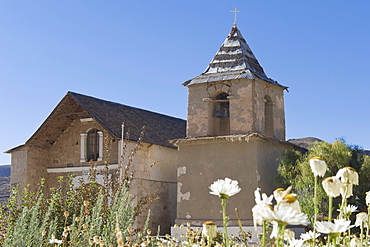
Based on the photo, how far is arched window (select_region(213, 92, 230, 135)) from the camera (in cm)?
1594

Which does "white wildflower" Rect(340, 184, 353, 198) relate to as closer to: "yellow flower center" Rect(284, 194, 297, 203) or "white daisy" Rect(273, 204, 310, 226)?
"yellow flower center" Rect(284, 194, 297, 203)

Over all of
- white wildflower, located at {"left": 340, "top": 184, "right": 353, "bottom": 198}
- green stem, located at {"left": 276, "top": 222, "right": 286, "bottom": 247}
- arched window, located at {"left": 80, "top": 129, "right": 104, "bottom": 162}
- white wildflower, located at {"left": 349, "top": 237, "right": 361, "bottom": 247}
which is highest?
arched window, located at {"left": 80, "top": 129, "right": 104, "bottom": 162}

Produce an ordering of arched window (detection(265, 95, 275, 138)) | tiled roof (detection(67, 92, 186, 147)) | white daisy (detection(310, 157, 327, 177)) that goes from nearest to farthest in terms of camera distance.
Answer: white daisy (detection(310, 157, 327, 177)) → arched window (detection(265, 95, 275, 138)) → tiled roof (detection(67, 92, 186, 147))

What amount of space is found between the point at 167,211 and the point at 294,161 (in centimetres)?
529

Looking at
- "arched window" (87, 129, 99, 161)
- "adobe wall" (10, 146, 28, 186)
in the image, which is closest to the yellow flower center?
"arched window" (87, 129, 99, 161)

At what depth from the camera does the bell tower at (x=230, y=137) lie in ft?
49.0

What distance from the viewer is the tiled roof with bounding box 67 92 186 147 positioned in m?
17.6

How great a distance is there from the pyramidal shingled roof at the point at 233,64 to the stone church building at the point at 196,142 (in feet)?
0.11

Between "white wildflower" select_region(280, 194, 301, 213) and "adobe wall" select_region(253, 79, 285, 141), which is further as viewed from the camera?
"adobe wall" select_region(253, 79, 285, 141)

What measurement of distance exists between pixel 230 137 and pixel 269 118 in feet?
6.75

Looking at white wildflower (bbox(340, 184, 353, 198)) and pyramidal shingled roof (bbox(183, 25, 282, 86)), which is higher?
pyramidal shingled roof (bbox(183, 25, 282, 86))

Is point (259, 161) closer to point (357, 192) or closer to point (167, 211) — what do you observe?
point (357, 192)

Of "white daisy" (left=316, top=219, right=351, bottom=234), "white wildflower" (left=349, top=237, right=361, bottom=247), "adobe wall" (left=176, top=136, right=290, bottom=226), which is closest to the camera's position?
"white daisy" (left=316, top=219, right=351, bottom=234)

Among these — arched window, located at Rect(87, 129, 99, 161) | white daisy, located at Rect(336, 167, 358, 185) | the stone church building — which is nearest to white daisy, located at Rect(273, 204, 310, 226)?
white daisy, located at Rect(336, 167, 358, 185)
